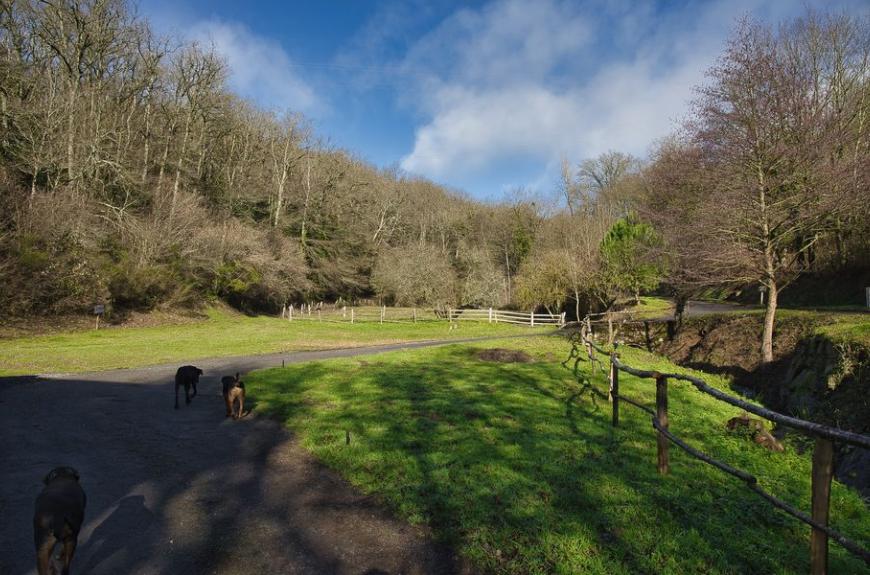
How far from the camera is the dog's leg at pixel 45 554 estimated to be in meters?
3.86

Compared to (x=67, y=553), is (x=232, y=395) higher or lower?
higher

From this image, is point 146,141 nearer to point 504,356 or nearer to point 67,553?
point 504,356

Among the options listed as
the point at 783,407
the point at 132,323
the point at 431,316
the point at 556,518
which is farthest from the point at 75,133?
the point at 783,407

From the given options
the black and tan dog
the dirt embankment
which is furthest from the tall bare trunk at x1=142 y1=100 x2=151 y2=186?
the black and tan dog

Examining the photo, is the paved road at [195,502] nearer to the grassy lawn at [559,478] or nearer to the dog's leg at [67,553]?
the dog's leg at [67,553]

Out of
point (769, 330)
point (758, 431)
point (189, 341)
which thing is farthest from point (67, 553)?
point (189, 341)

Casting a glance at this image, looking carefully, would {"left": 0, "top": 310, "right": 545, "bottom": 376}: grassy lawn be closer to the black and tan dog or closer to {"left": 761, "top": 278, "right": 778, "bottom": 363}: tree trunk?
the black and tan dog

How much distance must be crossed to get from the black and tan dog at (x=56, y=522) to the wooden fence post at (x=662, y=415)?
6.04 meters

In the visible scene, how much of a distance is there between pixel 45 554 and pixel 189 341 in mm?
21348

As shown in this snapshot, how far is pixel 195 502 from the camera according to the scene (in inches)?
222

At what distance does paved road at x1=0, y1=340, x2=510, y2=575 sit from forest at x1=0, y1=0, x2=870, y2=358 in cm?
1513

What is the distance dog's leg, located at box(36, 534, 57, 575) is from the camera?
3857 millimetres

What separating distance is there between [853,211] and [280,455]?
19.5m

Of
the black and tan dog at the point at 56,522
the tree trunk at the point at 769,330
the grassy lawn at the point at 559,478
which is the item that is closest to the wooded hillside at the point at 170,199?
the grassy lawn at the point at 559,478
